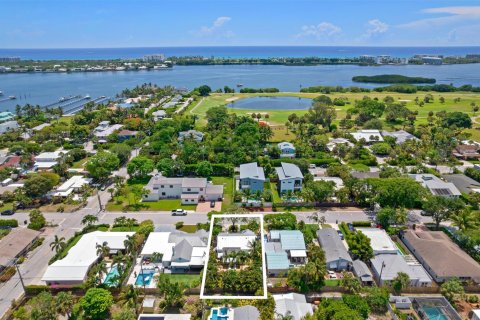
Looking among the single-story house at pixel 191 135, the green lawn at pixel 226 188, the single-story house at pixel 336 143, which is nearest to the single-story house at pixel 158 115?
the single-story house at pixel 191 135

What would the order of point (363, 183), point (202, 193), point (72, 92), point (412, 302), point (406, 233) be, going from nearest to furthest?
point (412, 302) < point (406, 233) < point (363, 183) < point (202, 193) < point (72, 92)

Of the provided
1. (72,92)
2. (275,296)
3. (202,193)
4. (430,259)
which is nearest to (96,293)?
(275,296)

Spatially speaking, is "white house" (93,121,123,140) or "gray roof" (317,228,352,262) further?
"white house" (93,121,123,140)

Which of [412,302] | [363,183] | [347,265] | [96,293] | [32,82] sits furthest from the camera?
[32,82]

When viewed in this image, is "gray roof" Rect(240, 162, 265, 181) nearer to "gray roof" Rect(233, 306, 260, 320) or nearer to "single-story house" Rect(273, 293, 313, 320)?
"single-story house" Rect(273, 293, 313, 320)

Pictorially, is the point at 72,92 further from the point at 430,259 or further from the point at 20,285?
the point at 430,259

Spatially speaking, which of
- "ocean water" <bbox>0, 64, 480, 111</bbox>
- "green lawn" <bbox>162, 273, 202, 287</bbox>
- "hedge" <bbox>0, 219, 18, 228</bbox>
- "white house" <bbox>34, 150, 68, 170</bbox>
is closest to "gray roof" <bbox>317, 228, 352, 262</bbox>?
"green lawn" <bbox>162, 273, 202, 287</bbox>
